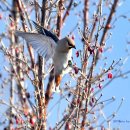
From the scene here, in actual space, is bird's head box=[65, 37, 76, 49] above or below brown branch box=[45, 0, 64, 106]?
below

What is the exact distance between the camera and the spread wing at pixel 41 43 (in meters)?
4.28

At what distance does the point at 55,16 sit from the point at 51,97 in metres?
1.23

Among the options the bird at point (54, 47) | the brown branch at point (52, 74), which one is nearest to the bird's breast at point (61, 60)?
the bird at point (54, 47)

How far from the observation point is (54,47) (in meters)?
4.53

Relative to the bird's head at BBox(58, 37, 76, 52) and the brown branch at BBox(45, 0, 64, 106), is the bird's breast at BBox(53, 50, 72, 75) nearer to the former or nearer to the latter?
the bird's head at BBox(58, 37, 76, 52)

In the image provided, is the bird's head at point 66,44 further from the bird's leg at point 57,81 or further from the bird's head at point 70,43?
the bird's leg at point 57,81

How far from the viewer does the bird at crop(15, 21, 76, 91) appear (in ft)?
14.3

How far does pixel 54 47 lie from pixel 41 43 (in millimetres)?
171

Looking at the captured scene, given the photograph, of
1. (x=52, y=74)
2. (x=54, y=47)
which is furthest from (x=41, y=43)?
(x=52, y=74)

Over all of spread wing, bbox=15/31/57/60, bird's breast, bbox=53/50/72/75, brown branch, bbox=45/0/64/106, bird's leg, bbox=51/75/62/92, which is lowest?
bird's leg, bbox=51/75/62/92

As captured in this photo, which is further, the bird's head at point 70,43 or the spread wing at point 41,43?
the bird's head at point 70,43

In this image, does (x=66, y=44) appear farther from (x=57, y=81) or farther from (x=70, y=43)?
(x=57, y=81)

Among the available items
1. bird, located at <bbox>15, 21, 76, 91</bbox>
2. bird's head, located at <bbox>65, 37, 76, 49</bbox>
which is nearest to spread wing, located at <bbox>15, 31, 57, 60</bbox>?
bird, located at <bbox>15, 21, 76, 91</bbox>

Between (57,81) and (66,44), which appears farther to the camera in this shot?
(57,81)
